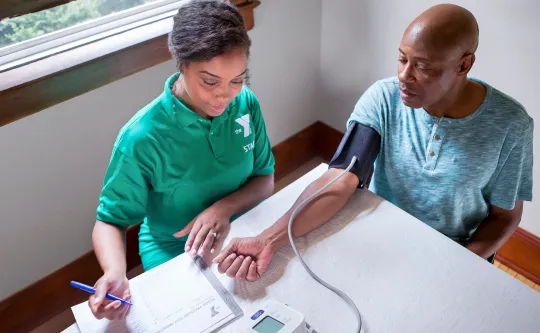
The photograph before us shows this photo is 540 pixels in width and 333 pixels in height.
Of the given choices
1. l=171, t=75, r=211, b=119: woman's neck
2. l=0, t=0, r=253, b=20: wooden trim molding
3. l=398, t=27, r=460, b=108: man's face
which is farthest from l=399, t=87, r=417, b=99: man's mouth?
l=0, t=0, r=253, b=20: wooden trim molding

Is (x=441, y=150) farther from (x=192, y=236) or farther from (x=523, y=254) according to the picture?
(x=523, y=254)

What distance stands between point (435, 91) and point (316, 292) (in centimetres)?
52

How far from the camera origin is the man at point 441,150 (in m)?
0.98

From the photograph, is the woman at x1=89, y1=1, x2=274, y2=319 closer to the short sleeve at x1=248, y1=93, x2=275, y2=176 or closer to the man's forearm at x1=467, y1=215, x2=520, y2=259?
the short sleeve at x1=248, y1=93, x2=275, y2=176

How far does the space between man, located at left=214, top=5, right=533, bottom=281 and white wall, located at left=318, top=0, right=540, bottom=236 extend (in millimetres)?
516

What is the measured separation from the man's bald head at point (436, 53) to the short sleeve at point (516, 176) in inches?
7.8

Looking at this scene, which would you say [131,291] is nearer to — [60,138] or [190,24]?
[190,24]

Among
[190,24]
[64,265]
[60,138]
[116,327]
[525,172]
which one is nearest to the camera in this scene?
[116,327]

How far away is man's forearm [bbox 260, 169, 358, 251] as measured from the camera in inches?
38.6

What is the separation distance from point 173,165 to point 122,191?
13 centimetres

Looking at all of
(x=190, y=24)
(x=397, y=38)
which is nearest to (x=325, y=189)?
(x=190, y=24)

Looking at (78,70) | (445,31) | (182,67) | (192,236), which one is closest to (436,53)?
(445,31)

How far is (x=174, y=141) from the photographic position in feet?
3.52

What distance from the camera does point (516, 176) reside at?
3.60ft
